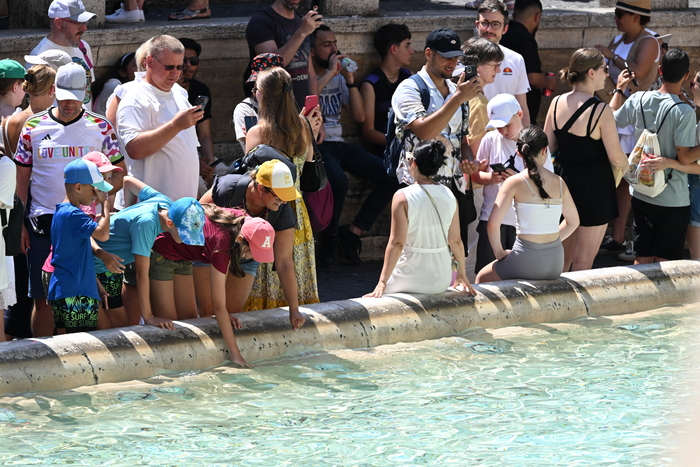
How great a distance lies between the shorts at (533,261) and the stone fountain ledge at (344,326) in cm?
7

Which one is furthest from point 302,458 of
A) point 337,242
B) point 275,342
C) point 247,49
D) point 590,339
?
point 247,49

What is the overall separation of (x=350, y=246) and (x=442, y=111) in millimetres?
2383

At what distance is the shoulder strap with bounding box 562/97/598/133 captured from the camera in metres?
7.05

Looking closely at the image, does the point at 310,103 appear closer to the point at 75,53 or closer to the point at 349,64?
the point at 75,53

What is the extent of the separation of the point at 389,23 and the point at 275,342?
3846 mm

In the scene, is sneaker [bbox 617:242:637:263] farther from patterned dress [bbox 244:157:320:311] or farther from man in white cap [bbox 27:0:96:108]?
man in white cap [bbox 27:0:96:108]

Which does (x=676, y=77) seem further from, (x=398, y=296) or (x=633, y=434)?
(x=633, y=434)

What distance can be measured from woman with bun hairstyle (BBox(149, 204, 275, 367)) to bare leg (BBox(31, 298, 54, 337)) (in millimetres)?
691

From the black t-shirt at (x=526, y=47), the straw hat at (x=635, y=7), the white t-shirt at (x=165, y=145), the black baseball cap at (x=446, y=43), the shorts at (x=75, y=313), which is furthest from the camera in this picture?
the straw hat at (x=635, y=7)

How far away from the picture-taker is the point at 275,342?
5734 millimetres

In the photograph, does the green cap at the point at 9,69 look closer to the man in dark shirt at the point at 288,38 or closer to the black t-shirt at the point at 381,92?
the man in dark shirt at the point at 288,38

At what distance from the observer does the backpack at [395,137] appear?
6613mm

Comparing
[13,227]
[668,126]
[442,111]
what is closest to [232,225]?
[13,227]

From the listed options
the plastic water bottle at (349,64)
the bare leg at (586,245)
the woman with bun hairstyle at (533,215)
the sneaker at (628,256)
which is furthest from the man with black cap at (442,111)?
the sneaker at (628,256)
